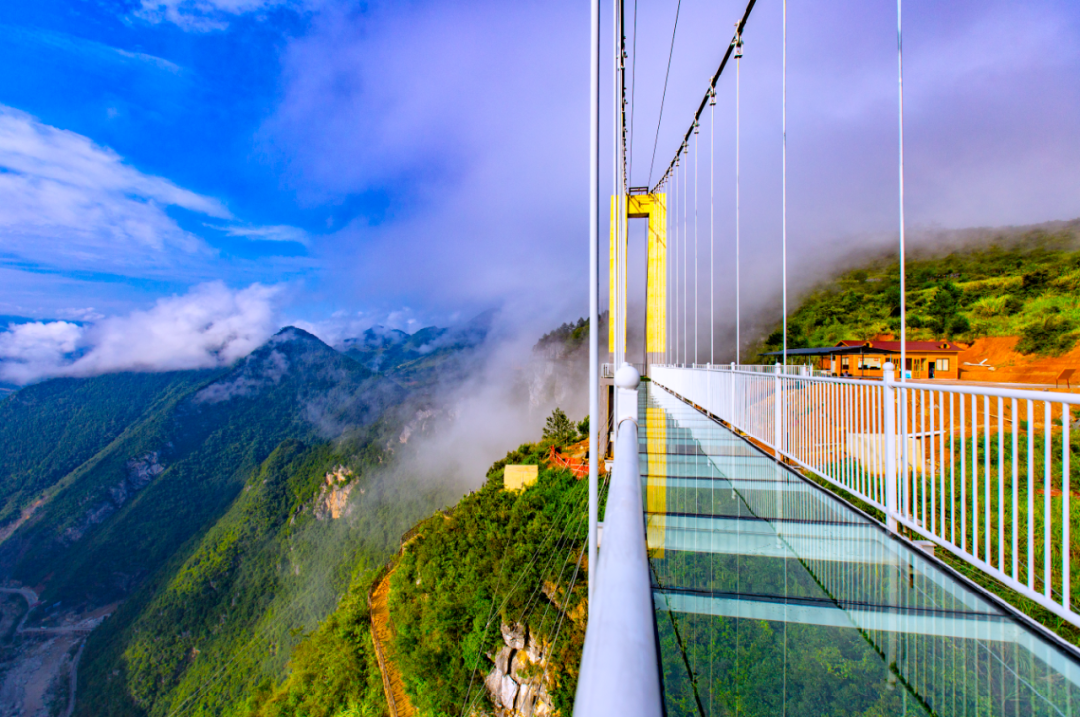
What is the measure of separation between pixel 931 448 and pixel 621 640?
238cm

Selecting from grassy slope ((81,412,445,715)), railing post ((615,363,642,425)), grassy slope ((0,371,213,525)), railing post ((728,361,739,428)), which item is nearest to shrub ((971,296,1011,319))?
railing post ((728,361,739,428))

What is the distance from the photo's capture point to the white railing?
4.62 ft

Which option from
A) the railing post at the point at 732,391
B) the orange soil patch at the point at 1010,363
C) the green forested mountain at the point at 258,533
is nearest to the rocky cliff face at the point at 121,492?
the green forested mountain at the point at 258,533

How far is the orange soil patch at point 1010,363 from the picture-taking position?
1636 cm

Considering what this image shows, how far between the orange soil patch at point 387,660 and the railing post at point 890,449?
23228mm

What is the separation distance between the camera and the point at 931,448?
80.7 inches

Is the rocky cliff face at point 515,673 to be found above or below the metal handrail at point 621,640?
below

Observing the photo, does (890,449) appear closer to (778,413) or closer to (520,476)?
(778,413)

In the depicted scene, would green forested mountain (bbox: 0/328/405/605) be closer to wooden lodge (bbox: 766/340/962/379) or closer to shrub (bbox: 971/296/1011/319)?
wooden lodge (bbox: 766/340/962/379)

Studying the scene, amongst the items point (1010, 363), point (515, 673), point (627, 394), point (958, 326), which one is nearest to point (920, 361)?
point (1010, 363)

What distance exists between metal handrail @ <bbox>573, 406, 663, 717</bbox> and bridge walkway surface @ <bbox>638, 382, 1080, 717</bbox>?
192 millimetres

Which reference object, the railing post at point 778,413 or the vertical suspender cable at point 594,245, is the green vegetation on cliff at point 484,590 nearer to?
the railing post at point 778,413

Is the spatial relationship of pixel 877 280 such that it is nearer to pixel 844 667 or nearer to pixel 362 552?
pixel 844 667

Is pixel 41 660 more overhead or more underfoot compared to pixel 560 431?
more underfoot
